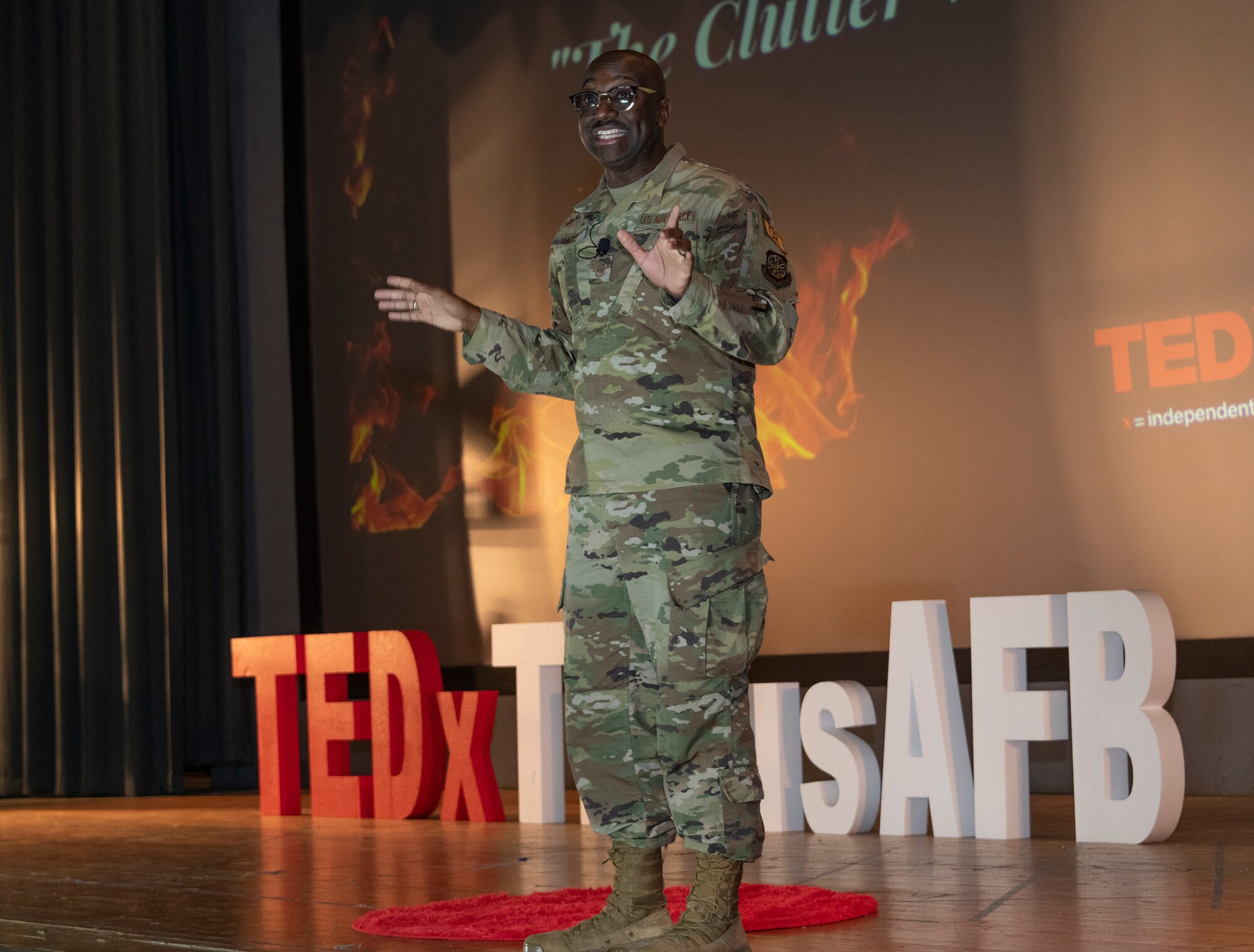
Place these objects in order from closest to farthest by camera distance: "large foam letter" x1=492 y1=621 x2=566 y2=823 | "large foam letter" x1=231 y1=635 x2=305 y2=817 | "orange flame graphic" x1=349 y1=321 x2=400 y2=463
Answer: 1. "large foam letter" x1=492 y1=621 x2=566 y2=823
2. "large foam letter" x1=231 y1=635 x2=305 y2=817
3. "orange flame graphic" x1=349 y1=321 x2=400 y2=463

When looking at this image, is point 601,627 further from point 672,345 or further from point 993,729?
point 993,729

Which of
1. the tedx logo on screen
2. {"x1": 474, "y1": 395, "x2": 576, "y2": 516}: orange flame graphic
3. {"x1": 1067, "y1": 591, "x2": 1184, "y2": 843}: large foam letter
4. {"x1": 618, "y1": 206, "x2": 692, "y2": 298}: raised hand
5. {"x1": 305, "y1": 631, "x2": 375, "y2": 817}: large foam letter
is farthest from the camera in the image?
{"x1": 474, "y1": 395, "x2": 576, "y2": 516}: orange flame graphic

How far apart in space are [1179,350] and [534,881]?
7.58 feet

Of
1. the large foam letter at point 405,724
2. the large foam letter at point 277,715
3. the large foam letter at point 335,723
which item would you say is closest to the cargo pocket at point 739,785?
the large foam letter at point 405,724

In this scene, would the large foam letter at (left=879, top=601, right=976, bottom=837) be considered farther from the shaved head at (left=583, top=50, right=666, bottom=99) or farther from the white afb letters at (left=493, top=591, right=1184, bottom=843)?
the shaved head at (left=583, top=50, right=666, bottom=99)

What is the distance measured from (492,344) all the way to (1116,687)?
1790 millimetres

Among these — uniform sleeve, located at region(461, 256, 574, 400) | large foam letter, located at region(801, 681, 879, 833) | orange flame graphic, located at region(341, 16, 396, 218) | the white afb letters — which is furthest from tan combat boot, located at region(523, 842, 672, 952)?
orange flame graphic, located at region(341, 16, 396, 218)

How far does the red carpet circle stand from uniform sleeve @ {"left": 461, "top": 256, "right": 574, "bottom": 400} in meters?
0.81

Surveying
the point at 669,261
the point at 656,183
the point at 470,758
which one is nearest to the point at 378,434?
the point at 470,758

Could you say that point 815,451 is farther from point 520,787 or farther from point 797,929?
point 797,929

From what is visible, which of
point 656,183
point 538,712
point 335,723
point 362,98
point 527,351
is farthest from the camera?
point 362,98

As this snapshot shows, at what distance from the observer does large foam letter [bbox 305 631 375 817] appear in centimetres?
448

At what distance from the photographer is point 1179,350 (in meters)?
4.03

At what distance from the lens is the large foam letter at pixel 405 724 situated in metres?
4.35
